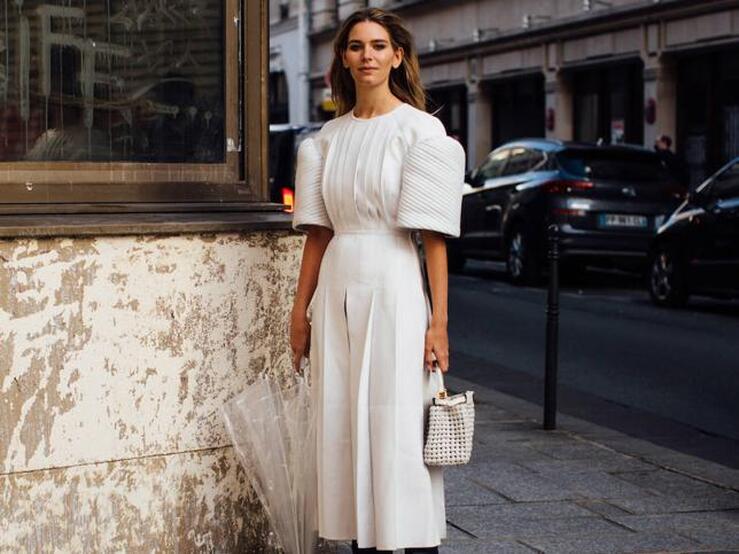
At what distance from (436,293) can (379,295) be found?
17cm

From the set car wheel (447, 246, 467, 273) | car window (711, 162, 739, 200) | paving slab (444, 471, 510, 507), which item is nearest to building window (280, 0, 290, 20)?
car wheel (447, 246, 467, 273)

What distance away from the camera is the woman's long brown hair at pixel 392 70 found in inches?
193

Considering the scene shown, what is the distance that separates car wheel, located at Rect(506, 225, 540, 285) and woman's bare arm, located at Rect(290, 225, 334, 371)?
14354 millimetres

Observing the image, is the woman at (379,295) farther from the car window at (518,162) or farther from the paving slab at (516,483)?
the car window at (518,162)

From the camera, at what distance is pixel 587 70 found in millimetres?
32406

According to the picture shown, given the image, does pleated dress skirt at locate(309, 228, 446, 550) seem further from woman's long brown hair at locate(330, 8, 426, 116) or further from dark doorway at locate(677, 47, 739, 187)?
dark doorway at locate(677, 47, 739, 187)

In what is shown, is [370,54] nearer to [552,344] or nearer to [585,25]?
[552,344]

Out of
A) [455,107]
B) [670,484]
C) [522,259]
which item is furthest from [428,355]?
[455,107]

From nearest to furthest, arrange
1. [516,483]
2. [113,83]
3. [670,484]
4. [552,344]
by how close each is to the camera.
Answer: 1. [113,83]
2. [516,483]
3. [670,484]
4. [552,344]

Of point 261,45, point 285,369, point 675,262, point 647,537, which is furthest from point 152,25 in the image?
point 675,262

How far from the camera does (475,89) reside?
37375 mm

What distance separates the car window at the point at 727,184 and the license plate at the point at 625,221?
3038 mm

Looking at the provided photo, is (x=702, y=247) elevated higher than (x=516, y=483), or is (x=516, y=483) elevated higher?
(x=702, y=247)

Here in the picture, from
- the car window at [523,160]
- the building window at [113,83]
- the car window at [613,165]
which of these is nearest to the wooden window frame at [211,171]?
the building window at [113,83]
